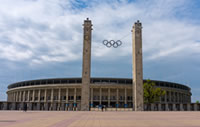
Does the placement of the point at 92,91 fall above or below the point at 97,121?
above

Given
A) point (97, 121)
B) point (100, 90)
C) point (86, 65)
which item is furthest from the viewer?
point (100, 90)

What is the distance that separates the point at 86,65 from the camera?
55.6 m

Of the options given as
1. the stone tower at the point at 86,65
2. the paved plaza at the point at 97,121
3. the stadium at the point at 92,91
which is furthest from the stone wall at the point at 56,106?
the stadium at the point at 92,91

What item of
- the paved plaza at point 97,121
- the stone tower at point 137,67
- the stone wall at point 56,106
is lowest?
the stone wall at point 56,106

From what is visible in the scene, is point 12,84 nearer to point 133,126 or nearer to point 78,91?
point 78,91

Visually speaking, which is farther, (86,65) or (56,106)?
(86,65)

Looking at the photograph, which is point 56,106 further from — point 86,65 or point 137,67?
point 137,67

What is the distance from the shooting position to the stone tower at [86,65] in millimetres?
54688

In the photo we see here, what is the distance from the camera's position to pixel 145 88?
2940 inches

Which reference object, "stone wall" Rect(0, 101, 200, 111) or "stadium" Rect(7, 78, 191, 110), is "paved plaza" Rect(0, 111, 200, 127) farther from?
"stadium" Rect(7, 78, 191, 110)

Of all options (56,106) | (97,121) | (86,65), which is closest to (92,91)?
(86,65)

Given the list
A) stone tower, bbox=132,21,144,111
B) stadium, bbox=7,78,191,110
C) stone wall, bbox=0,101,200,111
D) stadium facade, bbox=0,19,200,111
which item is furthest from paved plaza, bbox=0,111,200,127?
stadium, bbox=7,78,191,110

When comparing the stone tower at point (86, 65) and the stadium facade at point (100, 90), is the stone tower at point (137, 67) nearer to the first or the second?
the stadium facade at point (100, 90)

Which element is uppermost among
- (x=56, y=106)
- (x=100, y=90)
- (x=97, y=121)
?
(x=100, y=90)
